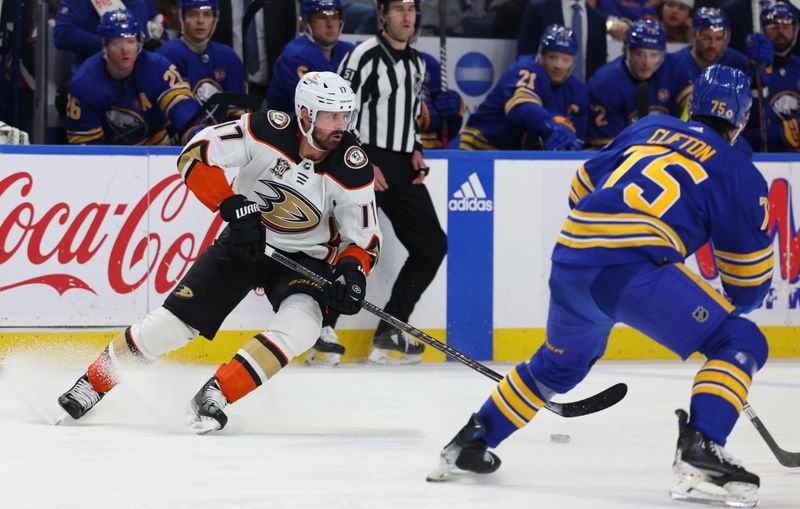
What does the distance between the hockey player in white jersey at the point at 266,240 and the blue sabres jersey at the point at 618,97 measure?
112 inches

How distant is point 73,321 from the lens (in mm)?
5812

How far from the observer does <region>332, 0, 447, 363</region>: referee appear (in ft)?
19.7

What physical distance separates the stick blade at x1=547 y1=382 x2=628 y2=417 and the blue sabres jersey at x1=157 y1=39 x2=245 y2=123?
3103mm

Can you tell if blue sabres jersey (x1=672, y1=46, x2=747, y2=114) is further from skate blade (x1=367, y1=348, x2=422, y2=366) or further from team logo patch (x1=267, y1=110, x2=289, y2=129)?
team logo patch (x1=267, y1=110, x2=289, y2=129)

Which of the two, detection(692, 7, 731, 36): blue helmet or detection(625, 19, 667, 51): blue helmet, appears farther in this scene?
detection(692, 7, 731, 36): blue helmet

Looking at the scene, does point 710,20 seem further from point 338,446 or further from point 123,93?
point 338,446

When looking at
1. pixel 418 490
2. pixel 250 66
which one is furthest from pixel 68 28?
pixel 418 490

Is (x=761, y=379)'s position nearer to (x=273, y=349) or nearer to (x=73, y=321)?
(x=273, y=349)

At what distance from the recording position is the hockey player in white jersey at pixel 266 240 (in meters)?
4.17

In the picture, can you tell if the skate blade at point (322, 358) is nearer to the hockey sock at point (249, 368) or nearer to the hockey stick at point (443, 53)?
the hockey stick at point (443, 53)

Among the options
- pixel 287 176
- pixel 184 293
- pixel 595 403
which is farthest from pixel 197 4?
pixel 595 403

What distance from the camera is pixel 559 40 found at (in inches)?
265

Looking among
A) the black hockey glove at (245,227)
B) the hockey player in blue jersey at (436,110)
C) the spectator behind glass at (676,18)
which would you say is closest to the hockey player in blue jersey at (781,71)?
the spectator behind glass at (676,18)

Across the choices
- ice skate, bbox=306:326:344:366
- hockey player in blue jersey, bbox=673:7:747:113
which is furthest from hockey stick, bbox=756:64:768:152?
ice skate, bbox=306:326:344:366
